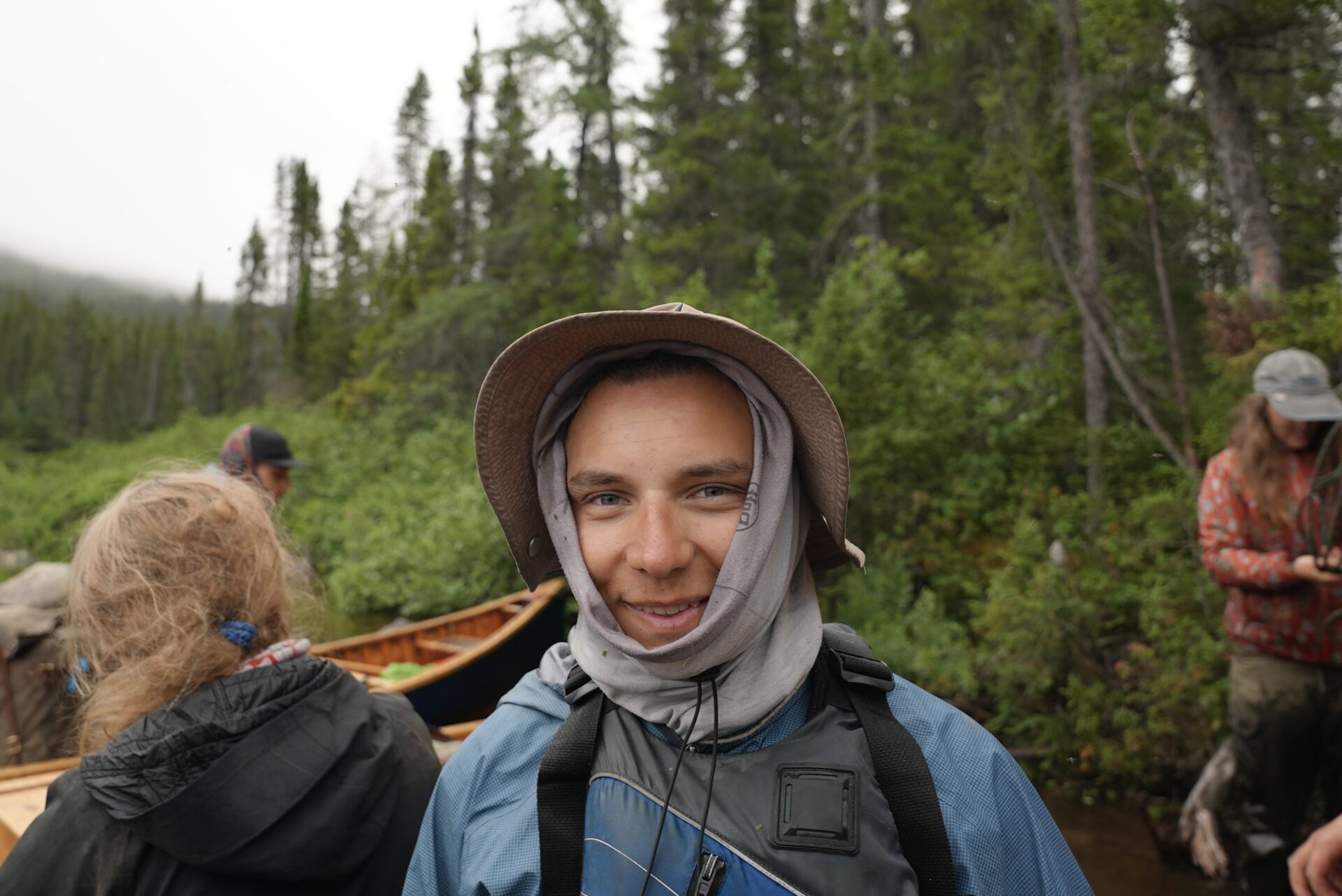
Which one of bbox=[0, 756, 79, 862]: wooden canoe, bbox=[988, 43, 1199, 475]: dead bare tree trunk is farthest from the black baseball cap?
bbox=[988, 43, 1199, 475]: dead bare tree trunk

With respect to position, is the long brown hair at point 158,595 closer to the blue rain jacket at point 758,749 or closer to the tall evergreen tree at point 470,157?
the blue rain jacket at point 758,749

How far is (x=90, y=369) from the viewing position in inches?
3076

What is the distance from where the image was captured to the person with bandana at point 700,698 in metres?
1.24

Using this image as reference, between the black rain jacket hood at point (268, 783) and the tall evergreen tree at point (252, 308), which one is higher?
the tall evergreen tree at point (252, 308)

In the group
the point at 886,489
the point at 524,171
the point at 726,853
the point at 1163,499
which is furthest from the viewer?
the point at 524,171

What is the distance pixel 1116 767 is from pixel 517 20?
18.4 m

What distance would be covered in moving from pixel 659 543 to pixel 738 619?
168 millimetres

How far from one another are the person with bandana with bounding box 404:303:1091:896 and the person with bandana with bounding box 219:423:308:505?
14.8ft

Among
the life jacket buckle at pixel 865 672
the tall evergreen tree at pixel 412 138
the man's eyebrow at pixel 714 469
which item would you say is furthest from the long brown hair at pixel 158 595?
the tall evergreen tree at pixel 412 138

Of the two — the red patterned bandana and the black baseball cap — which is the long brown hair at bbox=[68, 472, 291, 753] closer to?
the red patterned bandana

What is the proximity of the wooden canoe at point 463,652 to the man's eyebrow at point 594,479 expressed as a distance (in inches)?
165

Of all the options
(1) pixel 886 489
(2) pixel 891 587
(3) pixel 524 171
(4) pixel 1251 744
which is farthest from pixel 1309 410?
(3) pixel 524 171

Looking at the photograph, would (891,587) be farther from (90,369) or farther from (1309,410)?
(90,369)

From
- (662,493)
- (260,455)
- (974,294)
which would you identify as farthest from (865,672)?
(974,294)
